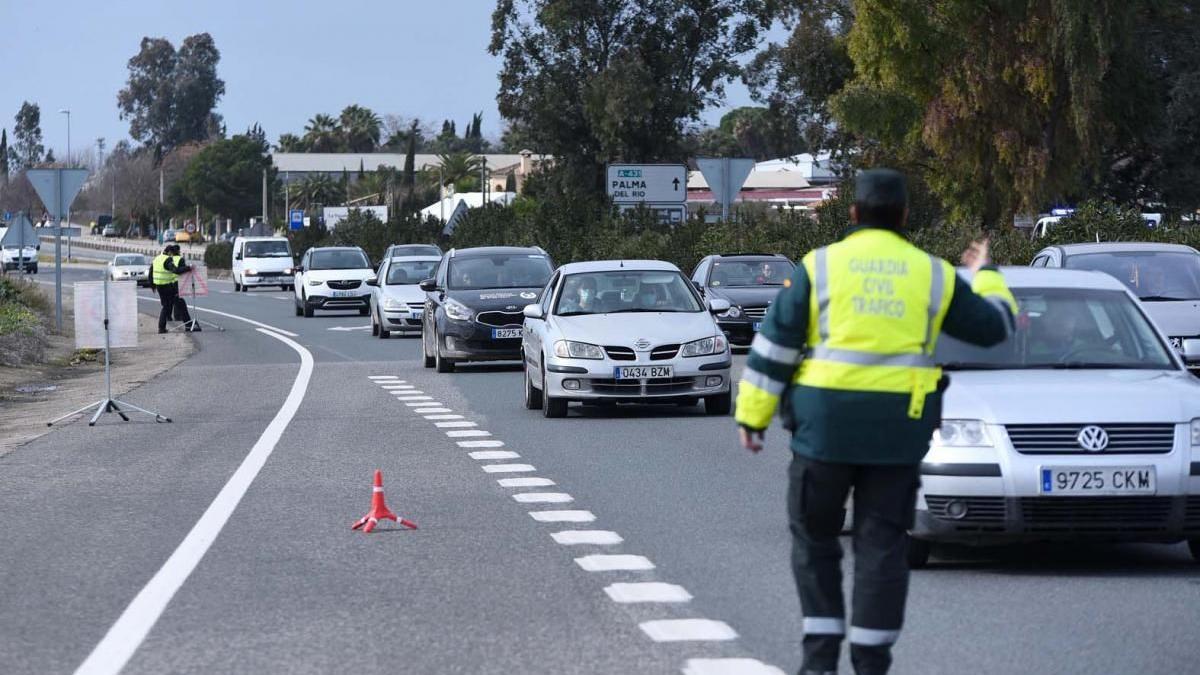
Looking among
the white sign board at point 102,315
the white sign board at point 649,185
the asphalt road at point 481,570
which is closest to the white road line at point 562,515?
the asphalt road at point 481,570

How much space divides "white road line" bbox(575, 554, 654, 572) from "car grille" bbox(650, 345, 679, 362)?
8821mm

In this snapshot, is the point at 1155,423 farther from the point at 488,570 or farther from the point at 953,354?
the point at 488,570

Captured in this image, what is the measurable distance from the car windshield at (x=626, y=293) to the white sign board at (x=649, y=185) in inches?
1064

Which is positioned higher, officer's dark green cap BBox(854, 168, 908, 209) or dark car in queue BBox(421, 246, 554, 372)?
officer's dark green cap BBox(854, 168, 908, 209)

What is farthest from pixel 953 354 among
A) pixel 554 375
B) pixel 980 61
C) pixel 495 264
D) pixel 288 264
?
pixel 288 264

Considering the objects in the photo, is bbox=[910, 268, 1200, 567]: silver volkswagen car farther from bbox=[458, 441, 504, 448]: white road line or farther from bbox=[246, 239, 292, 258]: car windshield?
bbox=[246, 239, 292, 258]: car windshield

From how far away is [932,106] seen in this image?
145 feet

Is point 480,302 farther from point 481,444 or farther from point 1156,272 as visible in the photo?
point 481,444

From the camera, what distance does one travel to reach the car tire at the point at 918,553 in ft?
33.0

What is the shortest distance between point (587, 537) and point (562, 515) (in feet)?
3.32

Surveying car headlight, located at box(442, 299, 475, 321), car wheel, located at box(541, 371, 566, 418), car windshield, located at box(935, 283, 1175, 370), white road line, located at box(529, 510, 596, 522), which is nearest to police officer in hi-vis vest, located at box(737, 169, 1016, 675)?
car windshield, located at box(935, 283, 1175, 370)

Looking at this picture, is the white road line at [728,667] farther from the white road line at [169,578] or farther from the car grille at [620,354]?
the car grille at [620,354]

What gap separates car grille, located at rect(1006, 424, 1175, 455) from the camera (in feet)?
32.0

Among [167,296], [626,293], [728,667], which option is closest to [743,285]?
[626,293]
